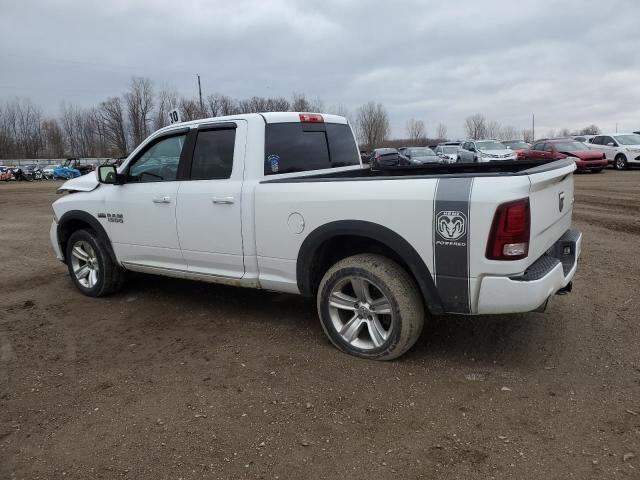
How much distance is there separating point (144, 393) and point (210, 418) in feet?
2.10

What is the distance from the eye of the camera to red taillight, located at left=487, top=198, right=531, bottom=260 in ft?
10.2

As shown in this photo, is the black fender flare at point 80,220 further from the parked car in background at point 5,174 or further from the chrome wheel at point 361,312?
the parked car in background at point 5,174

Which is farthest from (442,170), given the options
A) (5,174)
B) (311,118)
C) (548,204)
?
(5,174)

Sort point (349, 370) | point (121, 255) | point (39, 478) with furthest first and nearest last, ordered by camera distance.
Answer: point (121, 255)
point (349, 370)
point (39, 478)

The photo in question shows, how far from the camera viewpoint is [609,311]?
15.4 feet

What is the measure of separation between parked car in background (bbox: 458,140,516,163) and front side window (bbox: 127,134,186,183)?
20434 mm

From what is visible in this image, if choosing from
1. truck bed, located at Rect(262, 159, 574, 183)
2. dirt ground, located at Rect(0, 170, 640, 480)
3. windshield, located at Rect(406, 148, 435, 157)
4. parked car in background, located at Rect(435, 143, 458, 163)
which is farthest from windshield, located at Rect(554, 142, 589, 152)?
truck bed, located at Rect(262, 159, 574, 183)

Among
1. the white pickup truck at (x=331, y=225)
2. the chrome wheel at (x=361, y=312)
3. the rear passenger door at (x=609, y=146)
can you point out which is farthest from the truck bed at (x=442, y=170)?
the rear passenger door at (x=609, y=146)

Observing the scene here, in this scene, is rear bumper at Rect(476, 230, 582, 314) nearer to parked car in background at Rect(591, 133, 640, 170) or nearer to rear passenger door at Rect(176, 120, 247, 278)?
rear passenger door at Rect(176, 120, 247, 278)

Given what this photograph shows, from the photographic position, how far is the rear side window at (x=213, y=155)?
178 inches

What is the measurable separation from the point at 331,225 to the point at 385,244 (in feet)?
1.44

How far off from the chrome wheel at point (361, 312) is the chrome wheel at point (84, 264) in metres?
3.15

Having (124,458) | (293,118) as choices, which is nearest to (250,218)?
(293,118)

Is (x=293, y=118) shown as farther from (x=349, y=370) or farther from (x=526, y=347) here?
(x=526, y=347)
